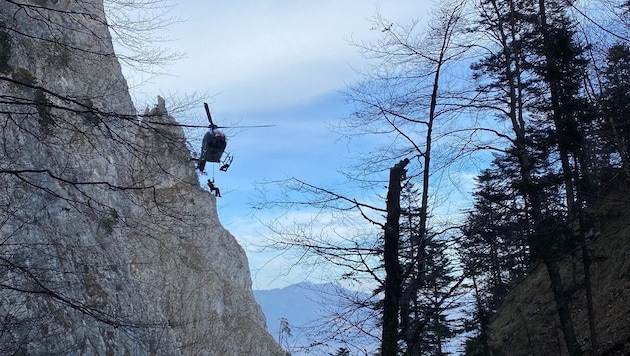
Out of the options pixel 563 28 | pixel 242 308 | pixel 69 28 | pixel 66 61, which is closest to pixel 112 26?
pixel 69 28

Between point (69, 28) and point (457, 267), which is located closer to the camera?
point (69, 28)

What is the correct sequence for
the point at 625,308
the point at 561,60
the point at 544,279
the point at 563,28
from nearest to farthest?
1. the point at 563,28
2. the point at 561,60
3. the point at 625,308
4. the point at 544,279

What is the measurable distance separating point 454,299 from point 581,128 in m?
9.32

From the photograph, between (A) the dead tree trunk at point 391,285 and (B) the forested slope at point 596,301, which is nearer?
(A) the dead tree trunk at point 391,285

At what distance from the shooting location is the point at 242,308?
67.7m

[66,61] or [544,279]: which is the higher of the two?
[544,279]

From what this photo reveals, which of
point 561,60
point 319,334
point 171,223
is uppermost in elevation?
point 561,60

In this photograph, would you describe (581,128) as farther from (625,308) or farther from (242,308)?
(242,308)

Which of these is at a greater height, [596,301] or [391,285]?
[596,301]

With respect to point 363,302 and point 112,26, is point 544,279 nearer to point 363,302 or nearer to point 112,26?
point 363,302

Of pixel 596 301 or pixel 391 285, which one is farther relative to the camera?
pixel 596 301

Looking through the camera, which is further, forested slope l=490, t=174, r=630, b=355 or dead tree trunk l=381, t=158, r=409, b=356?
forested slope l=490, t=174, r=630, b=355

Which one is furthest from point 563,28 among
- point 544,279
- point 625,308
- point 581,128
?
point 544,279

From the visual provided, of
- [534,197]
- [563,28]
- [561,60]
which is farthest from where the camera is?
[561,60]
